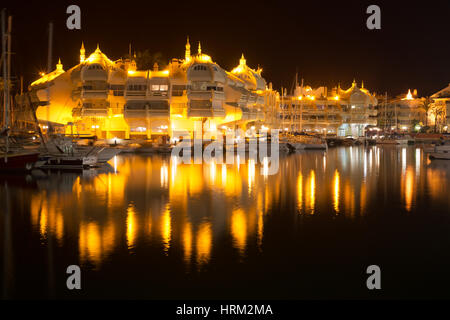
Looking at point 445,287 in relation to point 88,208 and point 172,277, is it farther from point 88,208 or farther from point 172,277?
point 88,208

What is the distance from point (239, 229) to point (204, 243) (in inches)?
81.6

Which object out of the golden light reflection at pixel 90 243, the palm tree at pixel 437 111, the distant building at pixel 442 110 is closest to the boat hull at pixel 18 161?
the golden light reflection at pixel 90 243

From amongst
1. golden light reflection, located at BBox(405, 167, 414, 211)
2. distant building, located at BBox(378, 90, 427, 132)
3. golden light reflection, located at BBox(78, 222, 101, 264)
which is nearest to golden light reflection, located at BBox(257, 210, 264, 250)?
golden light reflection, located at BBox(78, 222, 101, 264)

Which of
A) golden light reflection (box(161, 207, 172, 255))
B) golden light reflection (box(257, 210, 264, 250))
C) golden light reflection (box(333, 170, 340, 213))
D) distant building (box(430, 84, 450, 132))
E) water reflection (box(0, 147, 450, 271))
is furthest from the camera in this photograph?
distant building (box(430, 84, 450, 132))

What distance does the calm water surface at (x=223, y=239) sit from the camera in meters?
11.1

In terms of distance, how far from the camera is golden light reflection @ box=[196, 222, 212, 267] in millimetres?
12711

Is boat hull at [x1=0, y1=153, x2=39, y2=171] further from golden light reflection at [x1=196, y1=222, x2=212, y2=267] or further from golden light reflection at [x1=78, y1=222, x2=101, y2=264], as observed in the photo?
golden light reflection at [x1=196, y1=222, x2=212, y2=267]

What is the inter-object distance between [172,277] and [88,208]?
357 inches

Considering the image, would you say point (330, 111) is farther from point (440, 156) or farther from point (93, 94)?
point (440, 156)

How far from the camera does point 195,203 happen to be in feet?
68.7

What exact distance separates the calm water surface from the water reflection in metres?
0.05

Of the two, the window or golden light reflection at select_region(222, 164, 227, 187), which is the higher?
the window

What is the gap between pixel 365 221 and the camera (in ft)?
57.7
